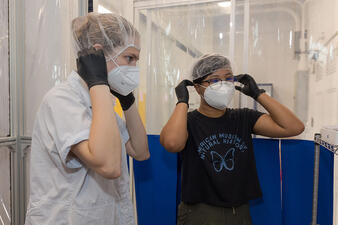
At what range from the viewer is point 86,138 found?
855 mm

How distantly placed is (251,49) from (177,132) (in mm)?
639

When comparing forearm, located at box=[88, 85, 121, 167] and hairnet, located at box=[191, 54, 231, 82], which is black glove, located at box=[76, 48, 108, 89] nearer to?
forearm, located at box=[88, 85, 121, 167]

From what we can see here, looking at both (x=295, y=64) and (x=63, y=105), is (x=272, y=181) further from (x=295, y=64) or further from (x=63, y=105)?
(x=63, y=105)

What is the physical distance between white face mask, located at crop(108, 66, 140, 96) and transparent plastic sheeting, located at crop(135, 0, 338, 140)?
51 cm

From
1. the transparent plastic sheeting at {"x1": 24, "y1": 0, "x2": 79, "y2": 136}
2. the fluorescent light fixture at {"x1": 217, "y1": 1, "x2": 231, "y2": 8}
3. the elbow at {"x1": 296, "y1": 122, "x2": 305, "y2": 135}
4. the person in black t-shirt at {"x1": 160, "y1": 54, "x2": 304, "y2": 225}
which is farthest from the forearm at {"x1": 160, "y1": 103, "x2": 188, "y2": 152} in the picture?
the transparent plastic sheeting at {"x1": 24, "y1": 0, "x2": 79, "y2": 136}

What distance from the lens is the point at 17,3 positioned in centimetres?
187

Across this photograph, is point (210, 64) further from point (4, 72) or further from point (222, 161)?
point (4, 72)

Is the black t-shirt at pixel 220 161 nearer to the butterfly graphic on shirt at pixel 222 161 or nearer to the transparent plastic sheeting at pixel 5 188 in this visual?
the butterfly graphic on shirt at pixel 222 161

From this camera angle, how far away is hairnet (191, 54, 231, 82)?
4.61 ft

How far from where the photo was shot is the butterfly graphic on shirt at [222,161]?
4.25 ft

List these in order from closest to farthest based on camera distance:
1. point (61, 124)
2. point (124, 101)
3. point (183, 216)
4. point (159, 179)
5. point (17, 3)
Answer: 1. point (61, 124)
2. point (124, 101)
3. point (183, 216)
4. point (159, 179)
5. point (17, 3)

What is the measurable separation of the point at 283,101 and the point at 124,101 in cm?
85

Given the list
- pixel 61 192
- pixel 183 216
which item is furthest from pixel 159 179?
pixel 61 192

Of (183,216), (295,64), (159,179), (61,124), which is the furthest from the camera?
(159,179)
